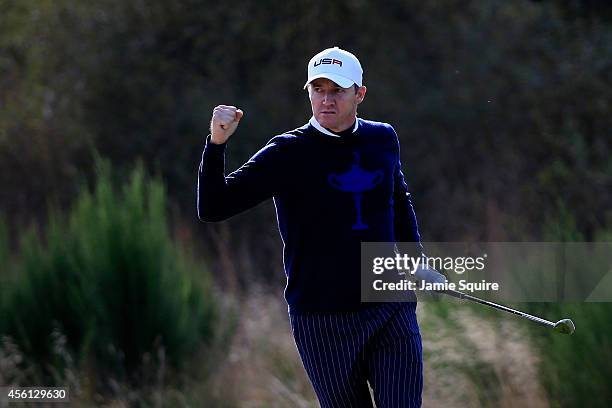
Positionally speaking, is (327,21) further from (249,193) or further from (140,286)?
(249,193)

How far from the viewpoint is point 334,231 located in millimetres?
4328

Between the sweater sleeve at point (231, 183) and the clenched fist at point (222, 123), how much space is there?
3 cm

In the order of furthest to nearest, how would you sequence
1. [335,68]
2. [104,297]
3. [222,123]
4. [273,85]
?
[273,85]
[104,297]
[335,68]
[222,123]

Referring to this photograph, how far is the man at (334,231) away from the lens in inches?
170

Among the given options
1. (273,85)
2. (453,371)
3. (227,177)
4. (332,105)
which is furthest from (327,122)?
(273,85)

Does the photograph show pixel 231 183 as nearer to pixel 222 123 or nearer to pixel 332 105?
pixel 222 123

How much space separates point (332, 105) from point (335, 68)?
0.14 m

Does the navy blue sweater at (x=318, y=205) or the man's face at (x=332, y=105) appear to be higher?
the man's face at (x=332, y=105)

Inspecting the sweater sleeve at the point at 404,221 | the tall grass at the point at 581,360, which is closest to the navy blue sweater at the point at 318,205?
the sweater sleeve at the point at 404,221

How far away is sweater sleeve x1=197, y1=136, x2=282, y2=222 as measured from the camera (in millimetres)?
4195

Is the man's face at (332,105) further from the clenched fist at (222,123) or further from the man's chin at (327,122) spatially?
the clenched fist at (222,123)

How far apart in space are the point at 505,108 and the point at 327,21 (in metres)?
2.47

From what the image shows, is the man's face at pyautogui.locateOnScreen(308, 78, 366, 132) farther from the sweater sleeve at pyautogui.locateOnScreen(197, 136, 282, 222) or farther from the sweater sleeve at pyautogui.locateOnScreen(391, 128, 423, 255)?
the sweater sleeve at pyautogui.locateOnScreen(391, 128, 423, 255)

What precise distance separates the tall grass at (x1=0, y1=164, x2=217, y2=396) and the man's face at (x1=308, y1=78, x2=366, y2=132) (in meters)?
2.83
